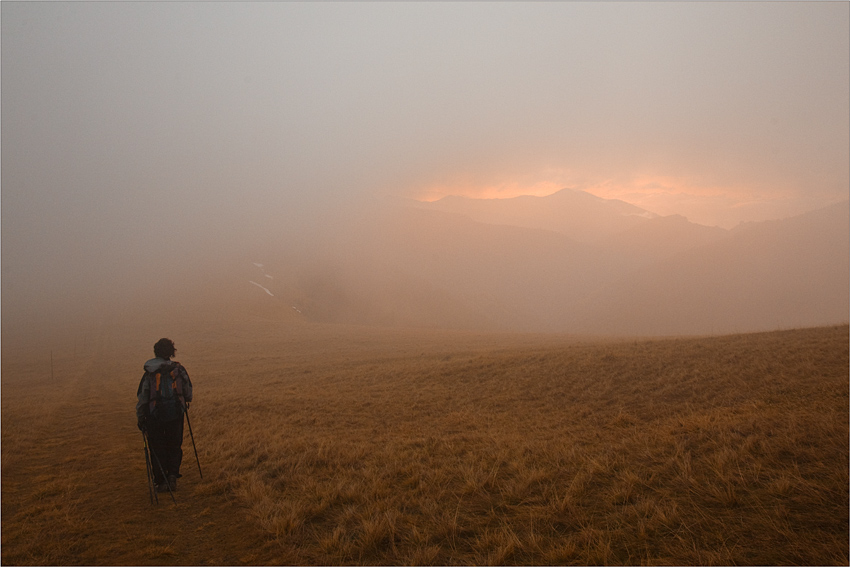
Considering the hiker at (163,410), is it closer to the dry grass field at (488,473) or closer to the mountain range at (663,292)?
the dry grass field at (488,473)

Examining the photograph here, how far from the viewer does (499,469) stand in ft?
26.1

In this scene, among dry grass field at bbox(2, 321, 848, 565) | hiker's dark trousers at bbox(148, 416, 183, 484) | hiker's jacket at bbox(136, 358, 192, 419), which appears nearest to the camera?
dry grass field at bbox(2, 321, 848, 565)

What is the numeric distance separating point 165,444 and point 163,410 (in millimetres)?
795

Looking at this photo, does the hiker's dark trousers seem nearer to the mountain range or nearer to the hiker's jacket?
the hiker's jacket

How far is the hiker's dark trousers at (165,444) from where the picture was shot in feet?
26.5

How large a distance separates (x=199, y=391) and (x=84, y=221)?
23551 centimetres

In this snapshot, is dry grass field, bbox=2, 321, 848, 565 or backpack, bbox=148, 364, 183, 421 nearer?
dry grass field, bbox=2, 321, 848, 565

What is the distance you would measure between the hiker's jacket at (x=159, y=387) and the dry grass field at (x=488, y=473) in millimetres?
1743

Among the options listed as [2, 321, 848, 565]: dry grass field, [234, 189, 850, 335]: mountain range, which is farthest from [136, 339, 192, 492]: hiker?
[234, 189, 850, 335]: mountain range

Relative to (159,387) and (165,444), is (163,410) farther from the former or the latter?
(165,444)

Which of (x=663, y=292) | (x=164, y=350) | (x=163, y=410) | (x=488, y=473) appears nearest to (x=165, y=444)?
(x=163, y=410)

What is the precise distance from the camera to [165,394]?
8.02 meters

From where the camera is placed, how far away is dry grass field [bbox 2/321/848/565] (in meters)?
5.30

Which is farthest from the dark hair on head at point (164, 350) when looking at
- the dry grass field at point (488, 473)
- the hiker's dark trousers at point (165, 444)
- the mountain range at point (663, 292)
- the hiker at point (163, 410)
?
the mountain range at point (663, 292)
